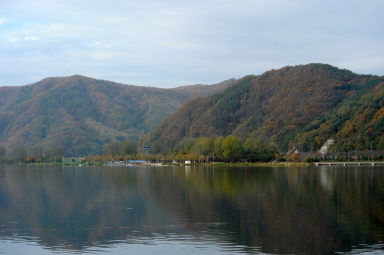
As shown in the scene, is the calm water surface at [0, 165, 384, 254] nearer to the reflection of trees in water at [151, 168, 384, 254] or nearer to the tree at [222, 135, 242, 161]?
the reflection of trees in water at [151, 168, 384, 254]

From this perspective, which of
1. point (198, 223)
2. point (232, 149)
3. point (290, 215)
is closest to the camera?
point (198, 223)

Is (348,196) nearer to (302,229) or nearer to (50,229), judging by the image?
(302,229)

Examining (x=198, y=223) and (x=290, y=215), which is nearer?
(x=198, y=223)

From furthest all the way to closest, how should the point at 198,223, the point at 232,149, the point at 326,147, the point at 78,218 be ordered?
the point at 326,147
the point at 232,149
the point at 78,218
the point at 198,223

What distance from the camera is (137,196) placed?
4572 centimetres

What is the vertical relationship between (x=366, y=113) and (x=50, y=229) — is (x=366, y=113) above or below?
above

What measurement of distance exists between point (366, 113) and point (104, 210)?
137m

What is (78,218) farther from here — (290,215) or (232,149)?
(232,149)

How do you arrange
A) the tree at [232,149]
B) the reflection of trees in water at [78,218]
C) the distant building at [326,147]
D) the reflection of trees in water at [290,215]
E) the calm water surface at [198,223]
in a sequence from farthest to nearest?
1. the distant building at [326,147]
2. the tree at [232,149]
3. the reflection of trees in water at [78,218]
4. the reflection of trees in water at [290,215]
5. the calm water surface at [198,223]

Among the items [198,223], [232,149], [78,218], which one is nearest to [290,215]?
[198,223]

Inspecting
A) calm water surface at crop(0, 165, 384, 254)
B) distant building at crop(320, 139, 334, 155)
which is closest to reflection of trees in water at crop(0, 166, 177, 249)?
calm water surface at crop(0, 165, 384, 254)

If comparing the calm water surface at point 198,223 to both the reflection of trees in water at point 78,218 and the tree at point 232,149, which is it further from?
the tree at point 232,149

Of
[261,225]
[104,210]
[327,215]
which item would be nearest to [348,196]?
[327,215]

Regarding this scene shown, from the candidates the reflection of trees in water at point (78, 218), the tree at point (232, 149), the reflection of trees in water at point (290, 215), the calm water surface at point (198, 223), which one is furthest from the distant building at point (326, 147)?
the reflection of trees in water at point (78, 218)
